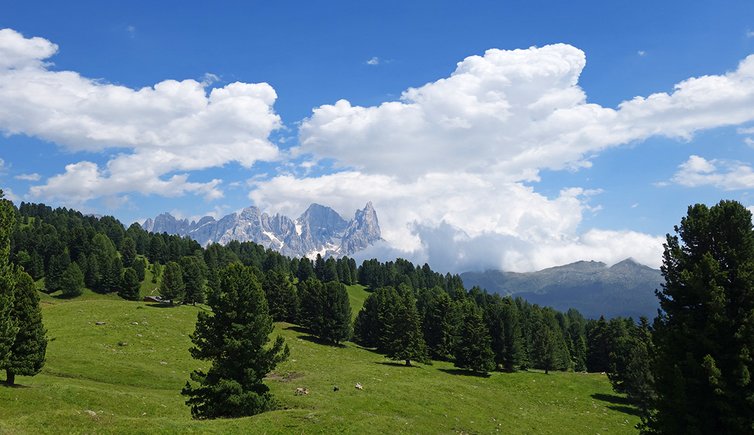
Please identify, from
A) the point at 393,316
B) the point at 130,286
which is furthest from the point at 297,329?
the point at 130,286

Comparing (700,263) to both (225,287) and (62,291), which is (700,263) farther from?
(62,291)

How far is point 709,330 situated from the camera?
20.6 m

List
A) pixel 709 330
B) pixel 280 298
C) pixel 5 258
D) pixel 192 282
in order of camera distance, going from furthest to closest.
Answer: pixel 192 282 → pixel 280 298 → pixel 5 258 → pixel 709 330

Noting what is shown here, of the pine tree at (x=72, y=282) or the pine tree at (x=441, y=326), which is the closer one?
the pine tree at (x=441, y=326)

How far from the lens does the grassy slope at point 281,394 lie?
99.3 feet

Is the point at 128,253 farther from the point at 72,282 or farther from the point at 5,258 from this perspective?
the point at 5,258

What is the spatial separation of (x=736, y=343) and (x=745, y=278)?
2.91 meters

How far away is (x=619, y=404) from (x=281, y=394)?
5392 centimetres

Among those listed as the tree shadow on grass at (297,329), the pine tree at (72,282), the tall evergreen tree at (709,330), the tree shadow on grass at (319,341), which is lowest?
the tree shadow on grass at (319,341)

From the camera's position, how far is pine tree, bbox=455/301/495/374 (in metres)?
85.6

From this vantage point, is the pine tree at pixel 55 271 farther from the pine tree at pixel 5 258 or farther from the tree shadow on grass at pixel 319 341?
the pine tree at pixel 5 258

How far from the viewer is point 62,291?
13988cm

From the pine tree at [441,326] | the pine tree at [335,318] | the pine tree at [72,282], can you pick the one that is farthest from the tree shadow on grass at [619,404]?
the pine tree at [72,282]

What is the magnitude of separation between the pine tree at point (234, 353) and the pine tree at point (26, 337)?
17.9m
